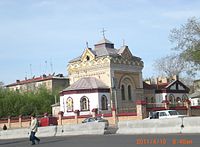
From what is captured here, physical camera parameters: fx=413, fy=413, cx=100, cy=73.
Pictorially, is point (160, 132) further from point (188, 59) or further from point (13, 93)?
point (13, 93)

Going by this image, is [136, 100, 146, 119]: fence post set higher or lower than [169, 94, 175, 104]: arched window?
lower

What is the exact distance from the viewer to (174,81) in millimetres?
78625

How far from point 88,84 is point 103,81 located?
9.88 feet

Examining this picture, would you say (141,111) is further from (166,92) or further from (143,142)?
(166,92)

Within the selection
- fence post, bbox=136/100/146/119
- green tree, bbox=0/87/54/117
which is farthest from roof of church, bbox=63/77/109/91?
fence post, bbox=136/100/146/119

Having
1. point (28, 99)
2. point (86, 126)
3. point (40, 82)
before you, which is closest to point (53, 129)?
point (86, 126)

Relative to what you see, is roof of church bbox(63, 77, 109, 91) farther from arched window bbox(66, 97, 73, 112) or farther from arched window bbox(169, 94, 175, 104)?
arched window bbox(169, 94, 175, 104)

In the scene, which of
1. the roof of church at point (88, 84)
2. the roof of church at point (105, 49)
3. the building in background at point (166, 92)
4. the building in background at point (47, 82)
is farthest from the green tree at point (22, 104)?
the building in background at point (47, 82)

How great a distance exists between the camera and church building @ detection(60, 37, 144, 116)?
61.4 m

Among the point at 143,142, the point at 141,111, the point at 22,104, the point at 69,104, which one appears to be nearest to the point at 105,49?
the point at 69,104

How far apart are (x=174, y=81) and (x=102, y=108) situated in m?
22.3

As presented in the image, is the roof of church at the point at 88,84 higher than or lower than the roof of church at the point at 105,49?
lower

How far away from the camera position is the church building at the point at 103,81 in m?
61.4

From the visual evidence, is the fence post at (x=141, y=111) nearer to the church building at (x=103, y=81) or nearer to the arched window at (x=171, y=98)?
the church building at (x=103, y=81)
